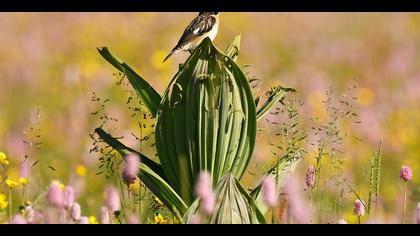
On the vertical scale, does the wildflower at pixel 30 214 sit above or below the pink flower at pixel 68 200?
below

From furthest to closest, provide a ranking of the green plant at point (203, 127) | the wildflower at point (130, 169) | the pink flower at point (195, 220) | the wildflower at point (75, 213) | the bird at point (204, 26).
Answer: the bird at point (204, 26), the green plant at point (203, 127), the wildflower at point (75, 213), the wildflower at point (130, 169), the pink flower at point (195, 220)

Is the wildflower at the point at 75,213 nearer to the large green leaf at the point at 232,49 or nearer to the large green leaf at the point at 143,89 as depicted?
the large green leaf at the point at 143,89

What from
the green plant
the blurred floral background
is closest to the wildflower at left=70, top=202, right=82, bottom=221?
the green plant

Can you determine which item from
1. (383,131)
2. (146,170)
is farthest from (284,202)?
(383,131)

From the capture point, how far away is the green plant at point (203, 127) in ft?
15.2

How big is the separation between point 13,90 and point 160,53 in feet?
7.27

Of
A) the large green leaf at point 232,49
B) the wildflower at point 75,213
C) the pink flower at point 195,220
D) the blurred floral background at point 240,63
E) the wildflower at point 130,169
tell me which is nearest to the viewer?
the pink flower at point 195,220

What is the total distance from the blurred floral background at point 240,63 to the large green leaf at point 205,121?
3.84 m

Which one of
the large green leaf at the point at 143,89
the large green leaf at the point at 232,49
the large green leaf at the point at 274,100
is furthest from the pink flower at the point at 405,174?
the large green leaf at the point at 143,89

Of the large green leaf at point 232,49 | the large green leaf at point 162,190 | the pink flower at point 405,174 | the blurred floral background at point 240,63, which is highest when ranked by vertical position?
the blurred floral background at point 240,63

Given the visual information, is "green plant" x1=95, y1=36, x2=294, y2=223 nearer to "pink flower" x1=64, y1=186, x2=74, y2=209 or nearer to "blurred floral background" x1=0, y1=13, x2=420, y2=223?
"pink flower" x1=64, y1=186, x2=74, y2=209

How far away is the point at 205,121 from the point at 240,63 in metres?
10.7
